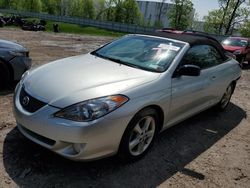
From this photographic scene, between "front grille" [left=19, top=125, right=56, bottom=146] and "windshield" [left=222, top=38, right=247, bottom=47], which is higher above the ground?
"windshield" [left=222, top=38, right=247, bottom=47]

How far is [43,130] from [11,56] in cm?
309

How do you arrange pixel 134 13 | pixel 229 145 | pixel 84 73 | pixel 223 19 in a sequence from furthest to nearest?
1. pixel 134 13
2. pixel 223 19
3. pixel 229 145
4. pixel 84 73

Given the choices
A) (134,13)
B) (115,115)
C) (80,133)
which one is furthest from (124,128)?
(134,13)

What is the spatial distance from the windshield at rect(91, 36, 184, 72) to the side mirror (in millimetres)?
182

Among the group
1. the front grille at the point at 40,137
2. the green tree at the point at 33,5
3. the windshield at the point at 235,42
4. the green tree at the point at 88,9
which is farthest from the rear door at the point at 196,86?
the green tree at the point at 33,5

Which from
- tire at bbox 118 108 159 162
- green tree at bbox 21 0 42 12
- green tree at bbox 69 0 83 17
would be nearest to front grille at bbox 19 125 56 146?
tire at bbox 118 108 159 162

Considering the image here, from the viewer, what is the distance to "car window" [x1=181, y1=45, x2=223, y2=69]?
14.3 ft

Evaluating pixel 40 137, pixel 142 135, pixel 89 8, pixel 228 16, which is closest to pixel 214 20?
pixel 228 16

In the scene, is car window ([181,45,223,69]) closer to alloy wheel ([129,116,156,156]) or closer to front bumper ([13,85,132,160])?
alloy wheel ([129,116,156,156])

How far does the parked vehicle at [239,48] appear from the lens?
1323 cm

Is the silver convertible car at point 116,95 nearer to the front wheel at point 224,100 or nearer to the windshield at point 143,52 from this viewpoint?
the windshield at point 143,52

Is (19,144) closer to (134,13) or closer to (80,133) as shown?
(80,133)

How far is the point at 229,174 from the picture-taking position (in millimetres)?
3678

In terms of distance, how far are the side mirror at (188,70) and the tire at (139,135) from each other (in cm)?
69
